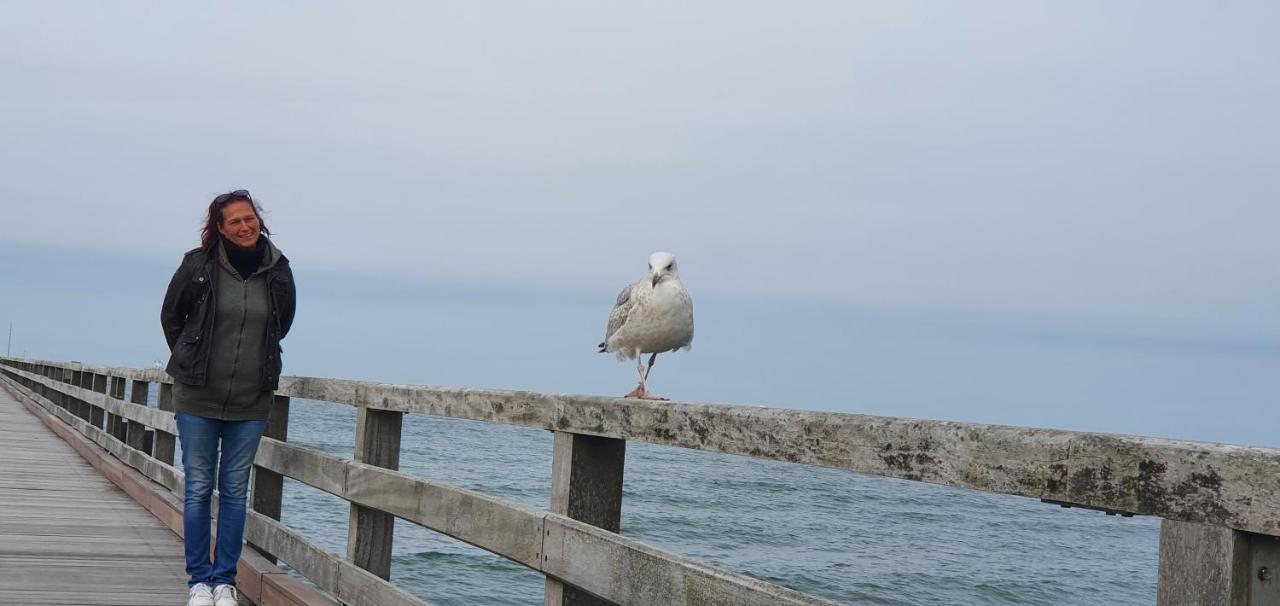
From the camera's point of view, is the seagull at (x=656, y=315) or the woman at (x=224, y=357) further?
the woman at (x=224, y=357)

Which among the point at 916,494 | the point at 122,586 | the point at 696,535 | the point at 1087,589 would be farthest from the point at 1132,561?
the point at 122,586

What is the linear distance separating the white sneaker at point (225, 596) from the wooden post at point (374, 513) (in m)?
0.75

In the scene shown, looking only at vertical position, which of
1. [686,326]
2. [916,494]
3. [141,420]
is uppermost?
[686,326]

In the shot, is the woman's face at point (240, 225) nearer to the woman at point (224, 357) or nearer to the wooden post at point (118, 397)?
the woman at point (224, 357)

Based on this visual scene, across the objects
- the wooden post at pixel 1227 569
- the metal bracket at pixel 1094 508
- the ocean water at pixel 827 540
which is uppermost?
the metal bracket at pixel 1094 508

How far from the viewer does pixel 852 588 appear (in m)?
18.2

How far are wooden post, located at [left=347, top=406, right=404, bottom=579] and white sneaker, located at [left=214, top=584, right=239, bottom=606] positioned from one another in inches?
29.7

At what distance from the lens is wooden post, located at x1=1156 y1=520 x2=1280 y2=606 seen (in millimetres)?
1470

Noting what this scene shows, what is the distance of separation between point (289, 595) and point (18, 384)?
27.2 m

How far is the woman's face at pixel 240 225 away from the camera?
4.59m

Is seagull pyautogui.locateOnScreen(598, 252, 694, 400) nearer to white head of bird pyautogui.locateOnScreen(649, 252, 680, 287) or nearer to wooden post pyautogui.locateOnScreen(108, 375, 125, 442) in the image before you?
white head of bird pyautogui.locateOnScreen(649, 252, 680, 287)

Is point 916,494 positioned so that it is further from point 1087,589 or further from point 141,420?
point 141,420

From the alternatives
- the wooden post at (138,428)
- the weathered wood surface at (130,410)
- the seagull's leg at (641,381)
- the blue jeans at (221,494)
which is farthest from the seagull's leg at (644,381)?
the wooden post at (138,428)

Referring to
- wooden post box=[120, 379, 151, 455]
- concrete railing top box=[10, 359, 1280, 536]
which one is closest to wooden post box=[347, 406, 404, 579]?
concrete railing top box=[10, 359, 1280, 536]
